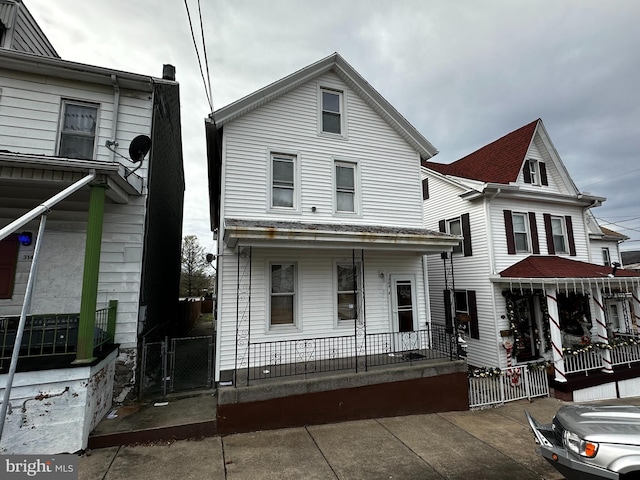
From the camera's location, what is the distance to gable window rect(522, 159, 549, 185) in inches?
500

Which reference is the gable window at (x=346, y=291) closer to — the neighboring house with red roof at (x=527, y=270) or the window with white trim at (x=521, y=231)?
the neighboring house with red roof at (x=527, y=270)

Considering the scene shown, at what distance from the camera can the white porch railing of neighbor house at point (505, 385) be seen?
8180 mm

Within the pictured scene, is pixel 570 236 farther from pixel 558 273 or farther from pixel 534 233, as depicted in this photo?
pixel 558 273

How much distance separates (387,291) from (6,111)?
10.1 m

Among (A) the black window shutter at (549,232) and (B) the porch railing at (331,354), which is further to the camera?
(A) the black window shutter at (549,232)

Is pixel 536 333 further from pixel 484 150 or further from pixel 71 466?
pixel 71 466

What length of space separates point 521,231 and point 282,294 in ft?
34.1

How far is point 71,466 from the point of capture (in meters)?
4.33

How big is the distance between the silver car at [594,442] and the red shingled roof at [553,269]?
691 cm

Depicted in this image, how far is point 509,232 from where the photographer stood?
11766 mm

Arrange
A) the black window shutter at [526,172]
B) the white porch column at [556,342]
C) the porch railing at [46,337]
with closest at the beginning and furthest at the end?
the porch railing at [46,337]
the white porch column at [556,342]
the black window shutter at [526,172]

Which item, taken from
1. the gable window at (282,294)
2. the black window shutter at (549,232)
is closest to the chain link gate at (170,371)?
the gable window at (282,294)

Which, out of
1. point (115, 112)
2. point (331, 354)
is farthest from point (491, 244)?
point (115, 112)

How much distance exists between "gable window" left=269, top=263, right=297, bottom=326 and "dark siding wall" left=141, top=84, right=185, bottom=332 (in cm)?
305
